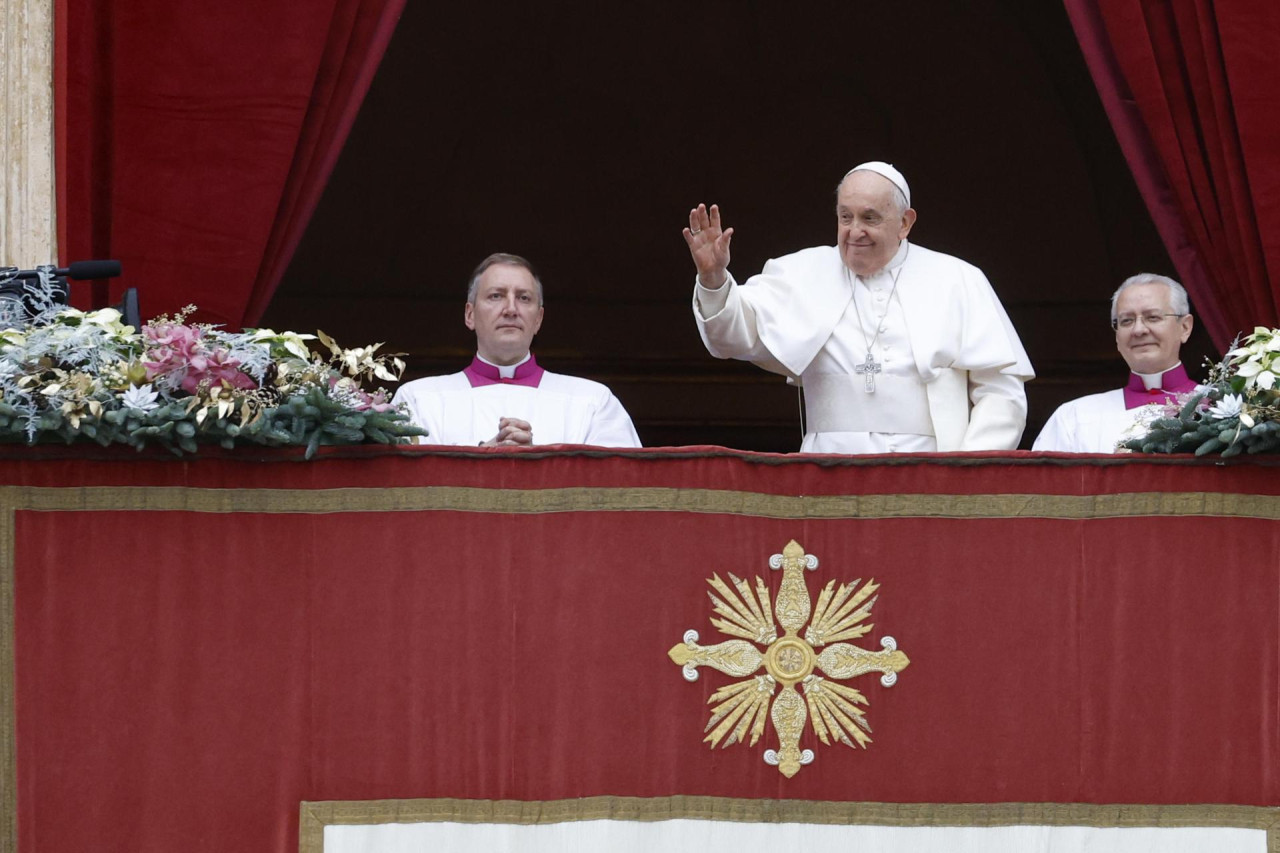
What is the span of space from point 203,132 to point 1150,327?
2696mm

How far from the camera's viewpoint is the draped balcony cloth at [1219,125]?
5.21m

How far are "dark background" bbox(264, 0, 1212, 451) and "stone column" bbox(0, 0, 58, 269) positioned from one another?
4.09 m

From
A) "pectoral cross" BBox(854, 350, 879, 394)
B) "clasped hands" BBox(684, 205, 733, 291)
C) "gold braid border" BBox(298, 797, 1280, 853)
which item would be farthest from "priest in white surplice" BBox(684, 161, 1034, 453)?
"gold braid border" BBox(298, 797, 1280, 853)

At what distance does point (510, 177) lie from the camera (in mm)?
9445

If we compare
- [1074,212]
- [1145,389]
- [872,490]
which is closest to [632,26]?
[1074,212]

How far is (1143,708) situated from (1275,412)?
2.29 ft

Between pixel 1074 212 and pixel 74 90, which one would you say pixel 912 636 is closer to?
pixel 74 90

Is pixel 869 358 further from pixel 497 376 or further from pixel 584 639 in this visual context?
pixel 584 639

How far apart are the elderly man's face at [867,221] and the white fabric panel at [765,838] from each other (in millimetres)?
1620

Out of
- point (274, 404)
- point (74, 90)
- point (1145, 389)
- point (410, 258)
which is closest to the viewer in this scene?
point (274, 404)

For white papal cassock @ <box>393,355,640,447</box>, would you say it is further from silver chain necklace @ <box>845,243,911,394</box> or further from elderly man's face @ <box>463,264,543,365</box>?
silver chain necklace @ <box>845,243,911,394</box>

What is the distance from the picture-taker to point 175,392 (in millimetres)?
4105

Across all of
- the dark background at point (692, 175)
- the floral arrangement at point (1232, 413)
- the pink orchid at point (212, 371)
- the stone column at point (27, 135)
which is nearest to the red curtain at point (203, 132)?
the stone column at point (27, 135)

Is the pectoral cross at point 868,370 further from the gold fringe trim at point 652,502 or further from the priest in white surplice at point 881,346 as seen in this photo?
the gold fringe trim at point 652,502
